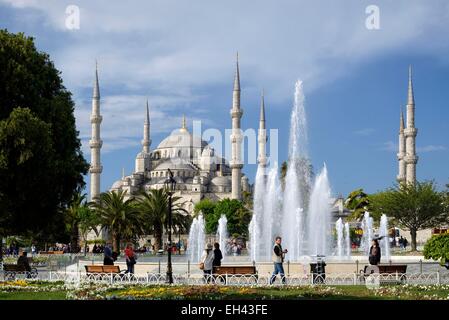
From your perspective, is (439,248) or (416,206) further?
(416,206)

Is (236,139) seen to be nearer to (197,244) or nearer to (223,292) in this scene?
(197,244)

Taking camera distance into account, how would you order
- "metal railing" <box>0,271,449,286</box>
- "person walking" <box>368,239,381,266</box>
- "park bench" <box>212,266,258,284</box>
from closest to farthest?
1. "metal railing" <box>0,271,449,286</box>
2. "person walking" <box>368,239,381,266</box>
3. "park bench" <box>212,266,258,284</box>

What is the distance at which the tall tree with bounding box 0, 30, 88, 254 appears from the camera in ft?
60.3

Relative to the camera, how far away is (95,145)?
62250 mm

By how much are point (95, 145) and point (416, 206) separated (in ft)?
101

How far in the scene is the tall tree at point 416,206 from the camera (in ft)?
131

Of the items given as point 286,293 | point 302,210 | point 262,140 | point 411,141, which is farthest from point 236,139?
point 286,293

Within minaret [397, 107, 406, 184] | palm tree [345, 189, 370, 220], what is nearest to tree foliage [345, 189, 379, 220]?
palm tree [345, 189, 370, 220]

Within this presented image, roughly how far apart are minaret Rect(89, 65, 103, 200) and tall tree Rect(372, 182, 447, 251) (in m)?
28.1

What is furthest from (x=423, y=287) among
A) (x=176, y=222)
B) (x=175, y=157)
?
(x=175, y=157)

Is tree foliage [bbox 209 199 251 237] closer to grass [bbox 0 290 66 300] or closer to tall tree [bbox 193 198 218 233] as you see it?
tall tree [bbox 193 198 218 233]
